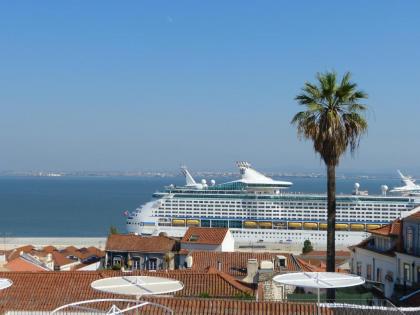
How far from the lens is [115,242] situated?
130 feet

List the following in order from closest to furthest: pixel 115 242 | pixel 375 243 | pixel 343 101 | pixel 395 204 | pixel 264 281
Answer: pixel 343 101 → pixel 264 281 → pixel 375 243 → pixel 115 242 → pixel 395 204

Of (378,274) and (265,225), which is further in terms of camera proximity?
(265,225)

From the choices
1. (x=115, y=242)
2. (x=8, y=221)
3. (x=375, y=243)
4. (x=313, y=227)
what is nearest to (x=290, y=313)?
(x=375, y=243)

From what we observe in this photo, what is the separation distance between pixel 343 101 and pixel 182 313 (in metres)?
9.82

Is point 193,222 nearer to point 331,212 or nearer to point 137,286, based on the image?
point 331,212

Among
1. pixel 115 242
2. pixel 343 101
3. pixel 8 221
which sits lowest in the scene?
pixel 8 221

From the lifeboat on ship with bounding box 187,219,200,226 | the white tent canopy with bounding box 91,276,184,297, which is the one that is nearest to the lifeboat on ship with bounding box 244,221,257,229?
the lifeboat on ship with bounding box 187,219,200,226

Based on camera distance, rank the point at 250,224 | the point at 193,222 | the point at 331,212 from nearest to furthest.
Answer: the point at 331,212
the point at 250,224
the point at 193,222

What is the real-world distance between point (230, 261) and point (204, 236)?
9.82m

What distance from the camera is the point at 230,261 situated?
3162 centimetres

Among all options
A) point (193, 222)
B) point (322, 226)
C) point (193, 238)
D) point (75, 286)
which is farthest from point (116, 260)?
point (193, 222)

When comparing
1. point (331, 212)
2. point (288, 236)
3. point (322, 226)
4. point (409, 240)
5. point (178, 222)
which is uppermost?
point (331, 212)

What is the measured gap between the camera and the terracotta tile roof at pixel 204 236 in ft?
133

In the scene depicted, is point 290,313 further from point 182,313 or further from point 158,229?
point 158,229
